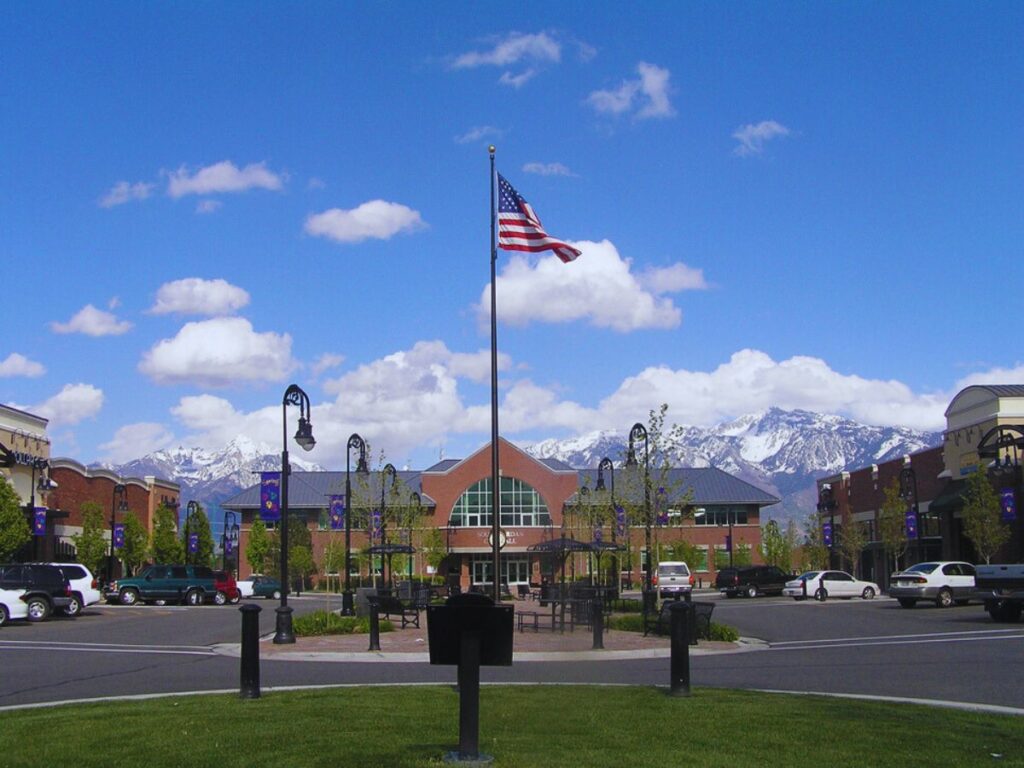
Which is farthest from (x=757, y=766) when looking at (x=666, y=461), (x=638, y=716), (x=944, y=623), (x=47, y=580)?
(x=47, y=580)

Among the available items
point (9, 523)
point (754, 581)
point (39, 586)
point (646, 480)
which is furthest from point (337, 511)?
point (754, 581)

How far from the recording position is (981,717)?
472 inches

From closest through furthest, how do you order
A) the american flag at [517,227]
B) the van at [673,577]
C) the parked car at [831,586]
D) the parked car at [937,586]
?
the american flag at [517,227]
the parked car at [937,586]
the parked car at [831,586]
the van at [673,577]

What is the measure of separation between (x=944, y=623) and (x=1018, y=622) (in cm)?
193

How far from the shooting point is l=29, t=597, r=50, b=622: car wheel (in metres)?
37.2

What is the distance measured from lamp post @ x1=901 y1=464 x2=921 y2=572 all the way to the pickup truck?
70.0ft

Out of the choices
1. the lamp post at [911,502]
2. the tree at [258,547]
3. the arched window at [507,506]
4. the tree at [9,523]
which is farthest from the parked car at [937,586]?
the tree at [258,547]

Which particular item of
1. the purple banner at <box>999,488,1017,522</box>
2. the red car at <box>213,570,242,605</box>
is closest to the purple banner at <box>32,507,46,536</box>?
the red car at <box>213,570,242,605</box>

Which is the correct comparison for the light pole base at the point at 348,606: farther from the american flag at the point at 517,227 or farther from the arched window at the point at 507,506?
the arched window at the point at 507,506

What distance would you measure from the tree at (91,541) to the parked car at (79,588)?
1655 cm

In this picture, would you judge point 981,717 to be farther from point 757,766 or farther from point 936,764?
point 757,766

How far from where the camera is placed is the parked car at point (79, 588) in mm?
39969

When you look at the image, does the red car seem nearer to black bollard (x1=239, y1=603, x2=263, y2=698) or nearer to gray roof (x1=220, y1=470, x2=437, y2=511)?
gray roof (x1=220, y1=470, x2=437, y2=511)

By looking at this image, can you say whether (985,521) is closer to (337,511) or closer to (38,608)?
(337,511)
